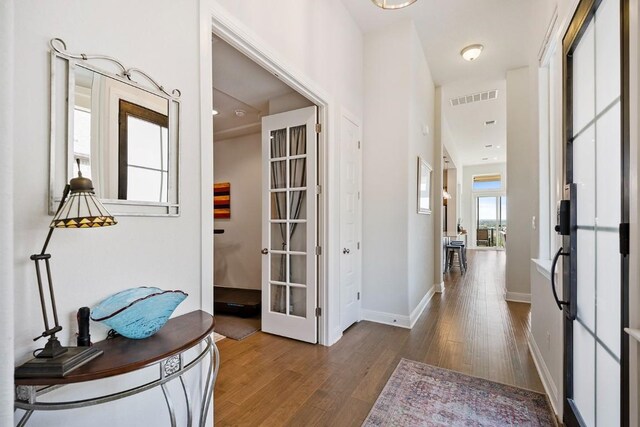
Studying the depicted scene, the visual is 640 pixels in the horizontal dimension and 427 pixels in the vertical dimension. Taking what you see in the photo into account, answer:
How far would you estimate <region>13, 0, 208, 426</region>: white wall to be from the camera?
93cm

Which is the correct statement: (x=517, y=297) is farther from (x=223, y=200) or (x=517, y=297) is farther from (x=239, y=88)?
(x=223, y=200)

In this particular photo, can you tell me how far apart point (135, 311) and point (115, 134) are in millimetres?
697

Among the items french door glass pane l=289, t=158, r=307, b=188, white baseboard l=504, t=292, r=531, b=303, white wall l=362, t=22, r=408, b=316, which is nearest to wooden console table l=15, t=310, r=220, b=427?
french door glass pane l=289, t=158, r=307, b=188

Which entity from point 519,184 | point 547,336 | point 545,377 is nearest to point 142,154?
point 547,336

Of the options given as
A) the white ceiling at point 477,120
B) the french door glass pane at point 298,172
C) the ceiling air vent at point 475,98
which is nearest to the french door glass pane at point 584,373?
the french door glass pane at point 298,172

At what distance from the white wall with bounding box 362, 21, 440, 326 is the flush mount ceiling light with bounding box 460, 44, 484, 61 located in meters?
0.82

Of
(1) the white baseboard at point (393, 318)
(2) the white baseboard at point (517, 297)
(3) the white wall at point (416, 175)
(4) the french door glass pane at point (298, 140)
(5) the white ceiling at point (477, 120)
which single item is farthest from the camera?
(5) the white ceiling at point (477, 120)

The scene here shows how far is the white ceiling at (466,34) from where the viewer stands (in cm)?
328

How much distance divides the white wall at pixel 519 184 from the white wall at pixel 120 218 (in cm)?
478

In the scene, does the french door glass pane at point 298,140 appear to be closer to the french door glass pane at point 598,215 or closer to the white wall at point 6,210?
the french door glass pane at point 598,215

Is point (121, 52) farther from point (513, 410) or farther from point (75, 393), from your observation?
point (513, 410)

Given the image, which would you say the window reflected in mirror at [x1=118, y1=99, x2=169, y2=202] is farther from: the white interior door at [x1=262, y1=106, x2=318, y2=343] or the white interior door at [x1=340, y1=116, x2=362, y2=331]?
the white interior door at [x1=340, y1=116, x2=362, y2=331]

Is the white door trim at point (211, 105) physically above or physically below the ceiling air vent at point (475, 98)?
below

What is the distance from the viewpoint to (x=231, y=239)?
536 centimetres
